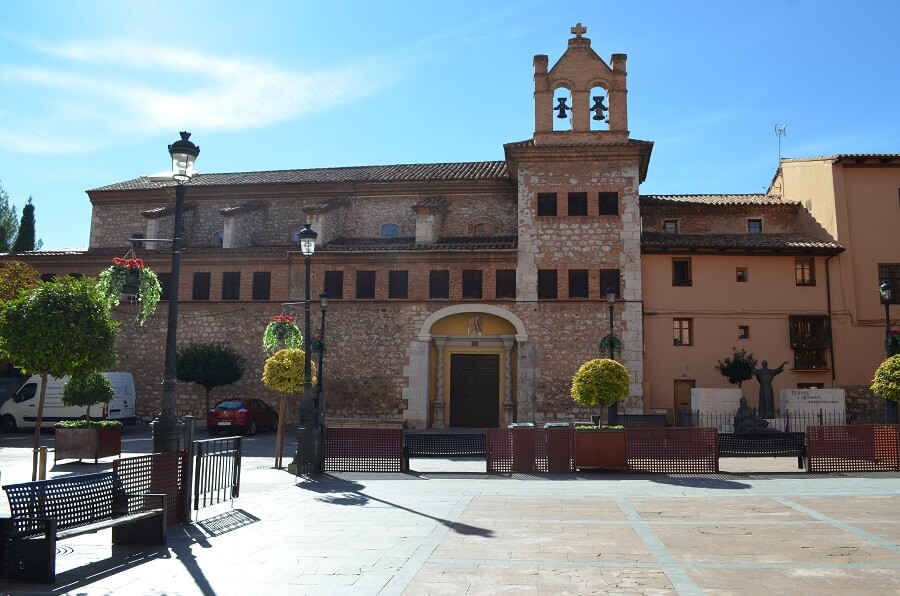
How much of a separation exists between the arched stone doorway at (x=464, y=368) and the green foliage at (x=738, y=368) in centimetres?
786

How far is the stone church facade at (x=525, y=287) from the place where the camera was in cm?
2773

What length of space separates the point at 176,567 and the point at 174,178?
553 centimetres

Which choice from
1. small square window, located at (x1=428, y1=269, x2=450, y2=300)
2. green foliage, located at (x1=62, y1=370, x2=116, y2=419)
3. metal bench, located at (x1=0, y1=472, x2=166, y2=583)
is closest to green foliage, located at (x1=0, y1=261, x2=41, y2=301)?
green foliage, located at (x1=62, y1=370, x2=116, y2=419)

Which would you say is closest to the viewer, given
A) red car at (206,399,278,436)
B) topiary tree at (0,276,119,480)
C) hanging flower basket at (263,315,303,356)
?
topiary tree at (0,276,119,480)

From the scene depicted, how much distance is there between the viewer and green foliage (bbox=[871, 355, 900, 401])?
16.4 metres

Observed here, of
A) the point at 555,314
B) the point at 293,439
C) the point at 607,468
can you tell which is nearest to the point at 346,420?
the point at 293,439

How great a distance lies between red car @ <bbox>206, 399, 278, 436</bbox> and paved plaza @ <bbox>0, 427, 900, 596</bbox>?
12.7 metres

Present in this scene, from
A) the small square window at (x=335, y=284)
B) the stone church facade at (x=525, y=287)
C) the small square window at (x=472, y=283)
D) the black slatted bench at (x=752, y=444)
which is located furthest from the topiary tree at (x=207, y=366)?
the black slatted bench at (x=752, y=444)

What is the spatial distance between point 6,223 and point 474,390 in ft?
134

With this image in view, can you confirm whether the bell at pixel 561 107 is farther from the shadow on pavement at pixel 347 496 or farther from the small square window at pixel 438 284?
the shadow on pavement at pixel 347 496

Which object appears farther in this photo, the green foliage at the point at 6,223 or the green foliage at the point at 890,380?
the green foliage at the point at 6,223

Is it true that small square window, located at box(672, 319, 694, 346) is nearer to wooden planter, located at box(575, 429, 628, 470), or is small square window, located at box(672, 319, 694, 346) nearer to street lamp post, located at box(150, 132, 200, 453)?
wooden planter, located at box(575, 429, 628, 470)

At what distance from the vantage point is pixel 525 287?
28.2 m

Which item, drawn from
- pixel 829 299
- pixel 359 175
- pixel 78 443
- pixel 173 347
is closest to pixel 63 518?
pixel 173 347
